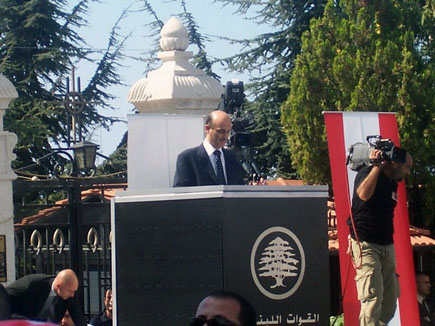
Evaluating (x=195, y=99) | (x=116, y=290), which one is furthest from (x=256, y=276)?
(x=195, y=99)

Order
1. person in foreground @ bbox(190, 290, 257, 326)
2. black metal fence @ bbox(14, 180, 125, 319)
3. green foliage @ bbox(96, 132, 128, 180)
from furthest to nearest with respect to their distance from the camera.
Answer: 1. green foliage @ bbox(96, 132, 128, 180)
2. black metal fence @ bbox(14, 180, 125, 319)
3. person in foreground @ bbox(190, 290, 257, 326)

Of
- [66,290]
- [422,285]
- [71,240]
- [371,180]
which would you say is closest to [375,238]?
[371,180]

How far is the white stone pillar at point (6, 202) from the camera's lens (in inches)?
393

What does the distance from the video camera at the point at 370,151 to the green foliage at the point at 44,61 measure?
13.3 meters

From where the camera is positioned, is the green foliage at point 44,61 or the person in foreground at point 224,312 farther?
the green foliage at point 44,61

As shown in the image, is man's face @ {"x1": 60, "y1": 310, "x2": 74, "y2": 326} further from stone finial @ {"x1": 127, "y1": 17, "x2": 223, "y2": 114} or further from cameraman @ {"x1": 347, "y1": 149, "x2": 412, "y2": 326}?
cameraman @ {"x1": 347, "y1": 149, "x2": 412, "y2": 326}

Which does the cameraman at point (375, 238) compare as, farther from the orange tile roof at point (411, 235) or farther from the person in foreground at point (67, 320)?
the orange tile roof at point (411, 235)

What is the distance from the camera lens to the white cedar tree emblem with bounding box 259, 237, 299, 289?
654cm

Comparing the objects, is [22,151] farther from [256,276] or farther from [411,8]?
[256,276]

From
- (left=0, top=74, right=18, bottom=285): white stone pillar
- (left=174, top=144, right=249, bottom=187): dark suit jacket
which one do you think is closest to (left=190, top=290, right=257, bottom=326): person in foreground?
(left=174, top=144, right=249, bottom=187): dark suit jacket

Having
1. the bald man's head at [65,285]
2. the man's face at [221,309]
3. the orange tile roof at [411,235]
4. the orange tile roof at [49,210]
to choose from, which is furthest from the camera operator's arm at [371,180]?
the orange tile roof at [411,235]

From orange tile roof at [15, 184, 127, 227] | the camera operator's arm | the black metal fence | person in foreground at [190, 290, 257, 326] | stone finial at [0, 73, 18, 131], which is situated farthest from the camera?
orange tile roof at [15, 184, 127, 227]

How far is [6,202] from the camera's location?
396 inches

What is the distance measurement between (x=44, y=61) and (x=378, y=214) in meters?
15.6
